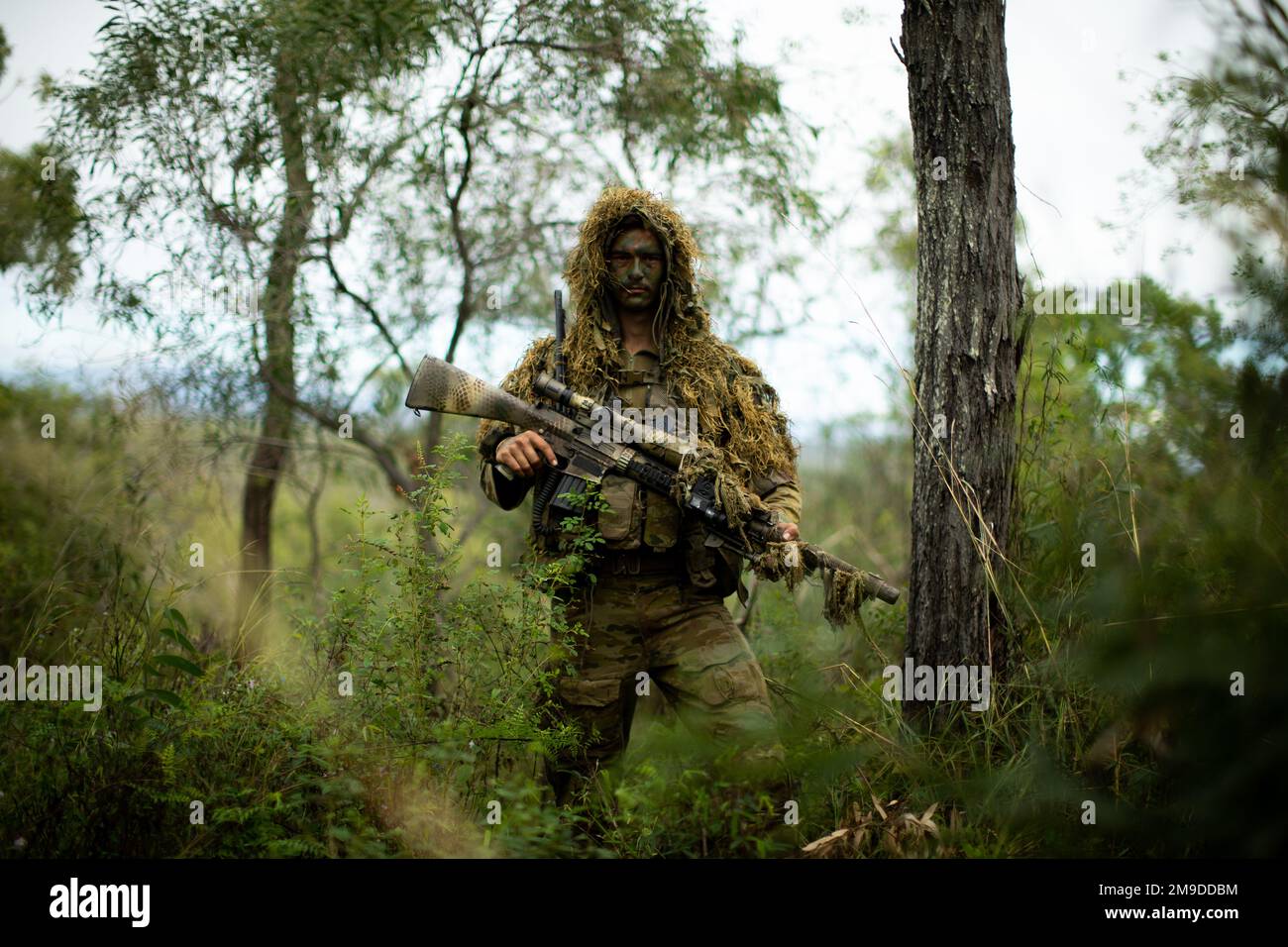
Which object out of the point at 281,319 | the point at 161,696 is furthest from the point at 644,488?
the point at 281,319

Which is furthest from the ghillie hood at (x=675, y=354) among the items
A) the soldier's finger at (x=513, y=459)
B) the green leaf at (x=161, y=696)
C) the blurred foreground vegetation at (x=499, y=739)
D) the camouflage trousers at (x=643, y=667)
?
the green leaf at (x=161, y=696)

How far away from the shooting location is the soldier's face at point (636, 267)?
4.26m

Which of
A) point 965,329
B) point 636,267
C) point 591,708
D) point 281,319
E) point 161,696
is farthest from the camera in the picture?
point 281,319

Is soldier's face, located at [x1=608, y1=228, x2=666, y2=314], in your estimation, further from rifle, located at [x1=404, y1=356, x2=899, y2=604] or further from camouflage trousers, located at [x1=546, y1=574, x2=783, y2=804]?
camouflage trousers, located at [x1=546, y1=574, x2=783, y2=804]

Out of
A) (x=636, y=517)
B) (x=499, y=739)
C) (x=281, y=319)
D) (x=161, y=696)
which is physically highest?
(x=281, y=319)

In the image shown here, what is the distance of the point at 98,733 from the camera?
3424mm

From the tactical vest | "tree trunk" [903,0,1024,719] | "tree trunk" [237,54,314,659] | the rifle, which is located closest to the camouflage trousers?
the tactical vest

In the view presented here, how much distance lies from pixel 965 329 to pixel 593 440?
1.49 m

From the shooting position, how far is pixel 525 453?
13.2ft

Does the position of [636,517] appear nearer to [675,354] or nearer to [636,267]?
[675,354]

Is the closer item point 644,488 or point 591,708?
point 591,708

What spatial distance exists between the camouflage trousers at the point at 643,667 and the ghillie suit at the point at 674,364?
0.76ft
